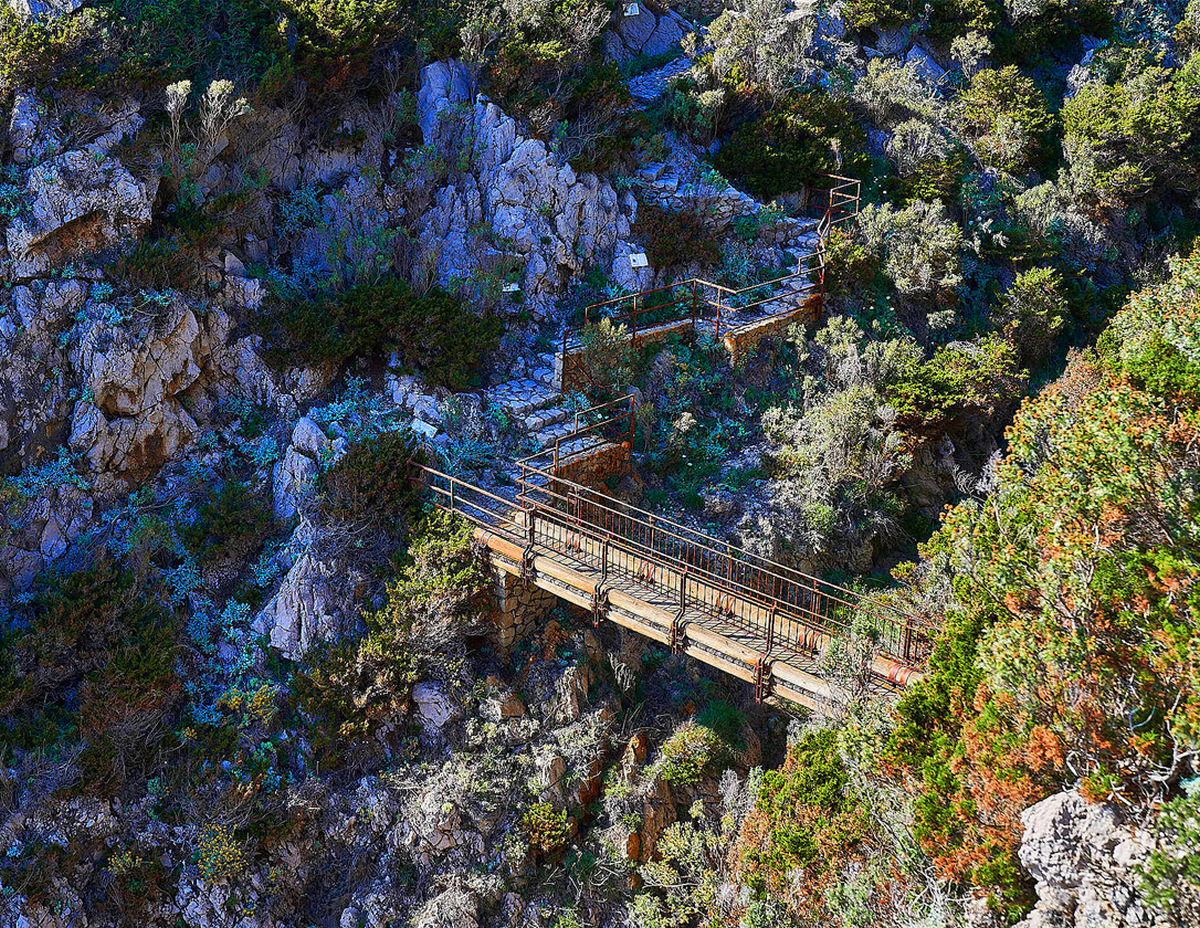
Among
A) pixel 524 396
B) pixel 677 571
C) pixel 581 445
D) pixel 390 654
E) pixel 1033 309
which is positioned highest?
pixel 1033 309

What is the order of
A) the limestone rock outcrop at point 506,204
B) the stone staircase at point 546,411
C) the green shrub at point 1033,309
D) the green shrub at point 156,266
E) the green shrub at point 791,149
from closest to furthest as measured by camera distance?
the green shrub at point 156,266, the stone staircase at point 546,411, the limestone rock outcrop at point 506,204, the green shrub at point 1033,309, the green shrub at point 791,149

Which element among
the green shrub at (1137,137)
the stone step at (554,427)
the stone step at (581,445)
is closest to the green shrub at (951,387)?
the stone step at (581,445)

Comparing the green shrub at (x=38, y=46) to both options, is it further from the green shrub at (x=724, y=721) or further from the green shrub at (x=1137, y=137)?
the green shrub at (x=1137, y=137)

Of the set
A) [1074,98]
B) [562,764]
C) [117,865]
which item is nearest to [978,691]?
[562,764]

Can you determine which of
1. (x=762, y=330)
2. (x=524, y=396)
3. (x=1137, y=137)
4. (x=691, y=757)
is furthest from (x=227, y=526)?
(x=1137, y=137)

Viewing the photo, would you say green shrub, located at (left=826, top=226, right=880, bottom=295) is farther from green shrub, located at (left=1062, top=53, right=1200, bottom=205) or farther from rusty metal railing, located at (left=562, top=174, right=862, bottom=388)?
green shrub, located at (left=1062, top=53, right=1200, bottom=205)

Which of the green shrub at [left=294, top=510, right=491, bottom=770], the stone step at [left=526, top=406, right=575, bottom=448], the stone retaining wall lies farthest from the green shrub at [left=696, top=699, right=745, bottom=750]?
the stone retaining wall

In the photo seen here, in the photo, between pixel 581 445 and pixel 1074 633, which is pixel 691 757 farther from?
pixel 1074 633
